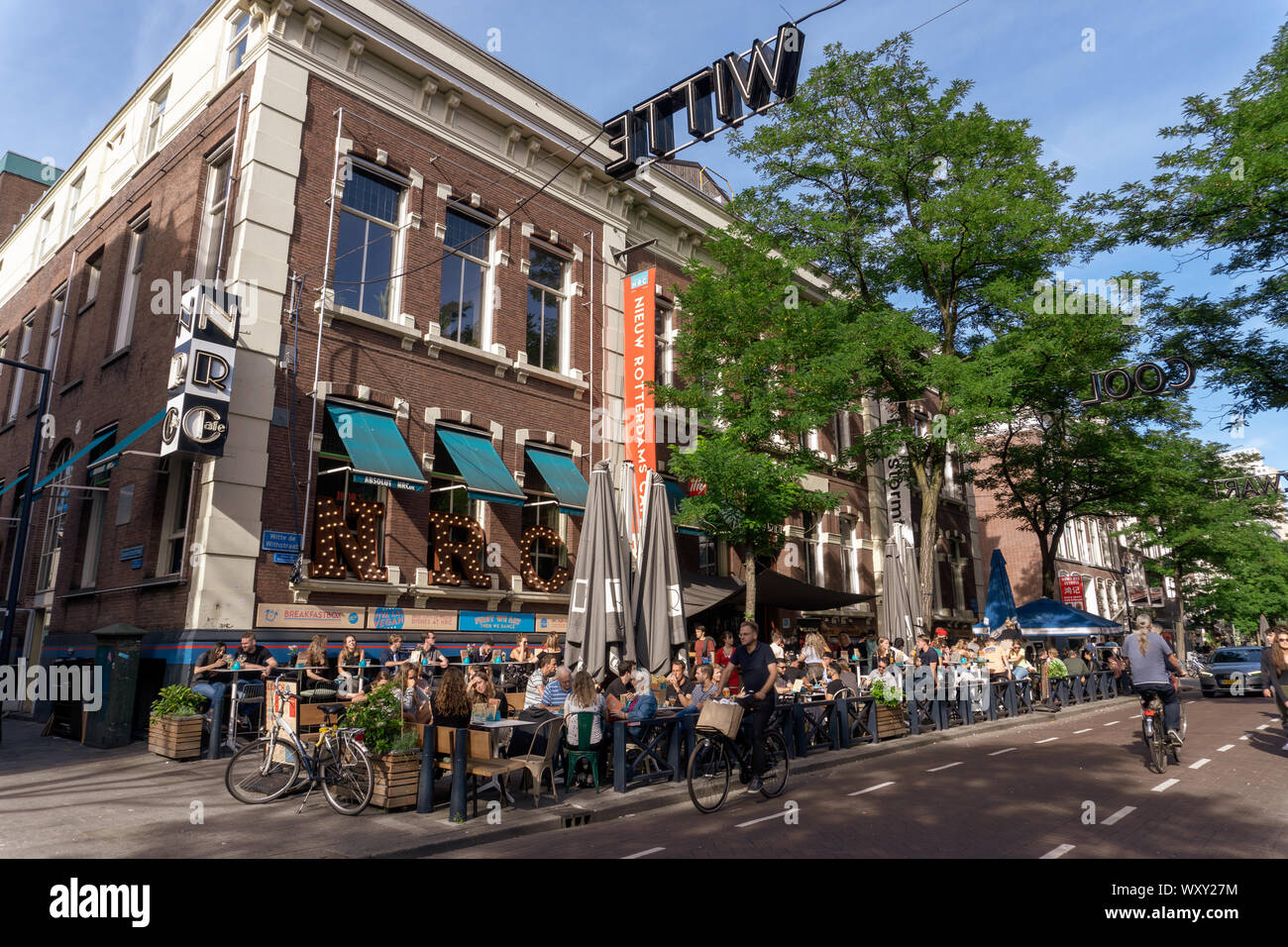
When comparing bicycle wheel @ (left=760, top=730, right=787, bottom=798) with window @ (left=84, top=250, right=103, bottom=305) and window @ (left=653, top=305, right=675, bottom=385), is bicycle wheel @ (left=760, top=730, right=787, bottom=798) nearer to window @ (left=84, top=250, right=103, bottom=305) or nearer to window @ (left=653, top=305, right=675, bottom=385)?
window @ (left=653, top=305, right=675, bottom=385)

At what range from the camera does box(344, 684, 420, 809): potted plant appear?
25.6 feet

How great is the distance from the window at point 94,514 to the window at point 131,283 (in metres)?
2.33

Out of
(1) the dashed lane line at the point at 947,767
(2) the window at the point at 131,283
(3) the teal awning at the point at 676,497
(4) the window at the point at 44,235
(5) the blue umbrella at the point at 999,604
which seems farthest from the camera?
(5) the blue umbrella at the point at 999,604

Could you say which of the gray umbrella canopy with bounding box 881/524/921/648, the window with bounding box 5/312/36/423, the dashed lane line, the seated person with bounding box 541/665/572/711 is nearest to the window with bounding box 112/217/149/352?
the window with bounding box 5/312/36/423

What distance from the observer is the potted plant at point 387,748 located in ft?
25.6

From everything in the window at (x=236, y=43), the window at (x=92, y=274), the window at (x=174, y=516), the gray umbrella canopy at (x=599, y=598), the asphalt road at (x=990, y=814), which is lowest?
the asphalt road at (x=990, y=814)

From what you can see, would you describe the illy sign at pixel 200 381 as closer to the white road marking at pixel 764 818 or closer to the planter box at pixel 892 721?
the white road marking at pixel 764 818

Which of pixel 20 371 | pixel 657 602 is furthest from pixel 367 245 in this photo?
pixel 20 371

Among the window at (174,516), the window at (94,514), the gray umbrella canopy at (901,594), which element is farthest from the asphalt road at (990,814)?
the window at (94,514)

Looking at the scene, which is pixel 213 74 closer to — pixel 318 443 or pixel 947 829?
pixel 318 443

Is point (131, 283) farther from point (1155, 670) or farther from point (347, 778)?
point (1155, 670)

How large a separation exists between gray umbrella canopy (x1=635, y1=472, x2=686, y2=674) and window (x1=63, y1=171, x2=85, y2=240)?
65.4 ft

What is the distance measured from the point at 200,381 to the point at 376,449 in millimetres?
2937

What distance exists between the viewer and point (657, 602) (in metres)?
11.6
